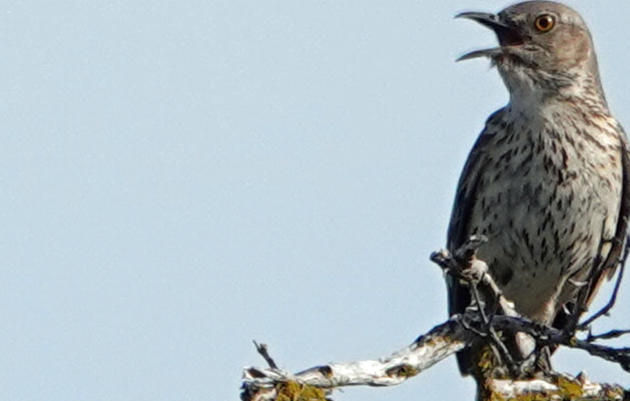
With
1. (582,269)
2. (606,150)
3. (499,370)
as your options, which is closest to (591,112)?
(606,150)

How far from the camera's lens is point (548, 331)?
668 centimetres

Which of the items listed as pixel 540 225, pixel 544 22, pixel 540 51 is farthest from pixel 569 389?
pixel 544 22

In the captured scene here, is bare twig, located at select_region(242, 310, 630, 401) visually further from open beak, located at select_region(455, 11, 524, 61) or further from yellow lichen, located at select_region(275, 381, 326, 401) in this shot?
open beak, located at select_region(455, 11, 524, 61)

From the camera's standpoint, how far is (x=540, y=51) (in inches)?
410

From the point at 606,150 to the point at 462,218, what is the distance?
1.06 m

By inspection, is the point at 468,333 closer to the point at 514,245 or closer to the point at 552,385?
the point at 552,385

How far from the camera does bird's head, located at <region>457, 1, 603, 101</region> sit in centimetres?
1020

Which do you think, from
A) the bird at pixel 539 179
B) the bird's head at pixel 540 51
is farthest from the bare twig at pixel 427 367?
the bird's head at pixel 540 51

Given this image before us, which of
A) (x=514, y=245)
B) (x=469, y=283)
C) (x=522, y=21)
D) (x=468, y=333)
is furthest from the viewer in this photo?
(x=522, y=21)

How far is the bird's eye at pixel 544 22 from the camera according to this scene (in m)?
10.6

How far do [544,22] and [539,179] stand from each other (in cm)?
146

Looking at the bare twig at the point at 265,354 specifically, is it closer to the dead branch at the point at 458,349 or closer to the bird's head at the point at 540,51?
the dead branch at the point at 458,349

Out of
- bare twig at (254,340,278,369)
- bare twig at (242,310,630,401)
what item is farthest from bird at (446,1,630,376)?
bare twig at (254,340,278,369)

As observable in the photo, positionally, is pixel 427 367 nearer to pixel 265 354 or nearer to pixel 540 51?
pixel 265 354
